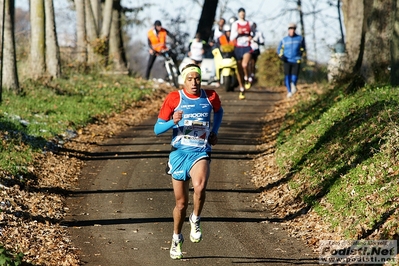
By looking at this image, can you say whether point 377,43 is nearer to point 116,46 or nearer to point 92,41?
point 92,41

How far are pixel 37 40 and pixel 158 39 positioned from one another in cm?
526

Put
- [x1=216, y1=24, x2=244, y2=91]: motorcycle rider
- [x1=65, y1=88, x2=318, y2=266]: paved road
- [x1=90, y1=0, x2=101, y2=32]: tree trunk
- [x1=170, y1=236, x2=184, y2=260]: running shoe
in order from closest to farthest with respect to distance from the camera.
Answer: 1. [x1=170, y1=236, x2=184, y2=260]: running shoe
2. [x1=65, y1=88, x2=318, y2=266]: paved road
3. [x1=216, y1=24, x2=244, y2=91]: motorcycle rider
4. [x1=90, y1=0, x2=101, y2=32]: tree trunk

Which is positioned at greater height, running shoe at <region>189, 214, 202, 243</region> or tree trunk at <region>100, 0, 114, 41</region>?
tree trunk at <region>100, 0, 114, 41</region>

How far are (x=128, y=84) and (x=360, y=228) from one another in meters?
20.2

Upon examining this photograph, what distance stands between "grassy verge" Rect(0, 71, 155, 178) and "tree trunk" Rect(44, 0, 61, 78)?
48 centimetres

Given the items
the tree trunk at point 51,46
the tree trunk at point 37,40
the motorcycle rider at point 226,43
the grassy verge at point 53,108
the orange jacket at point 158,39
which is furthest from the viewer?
the orange jacket at point 158,39

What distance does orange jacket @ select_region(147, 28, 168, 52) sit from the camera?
28656 millimetres

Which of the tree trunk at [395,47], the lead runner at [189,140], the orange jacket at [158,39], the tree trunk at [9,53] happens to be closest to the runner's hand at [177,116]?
the lead runner at [189,140]

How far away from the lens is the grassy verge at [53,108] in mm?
15859

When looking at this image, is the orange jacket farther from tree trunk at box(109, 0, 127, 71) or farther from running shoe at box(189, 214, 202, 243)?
running shoe at box(189, 214, 202, 243)

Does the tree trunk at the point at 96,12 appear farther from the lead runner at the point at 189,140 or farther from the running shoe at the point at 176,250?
the running shoe at the point at 176,250

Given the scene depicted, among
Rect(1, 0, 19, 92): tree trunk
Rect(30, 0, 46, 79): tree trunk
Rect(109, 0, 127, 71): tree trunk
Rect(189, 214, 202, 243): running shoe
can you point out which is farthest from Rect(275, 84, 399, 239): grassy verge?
Rect(109, 0, 127, 71): tree trunk

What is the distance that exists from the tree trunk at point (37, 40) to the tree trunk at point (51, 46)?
2.26ft

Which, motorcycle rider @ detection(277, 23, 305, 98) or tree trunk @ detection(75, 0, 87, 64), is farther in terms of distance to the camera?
tree trunk @ detection(75, 0, 87, 64)
